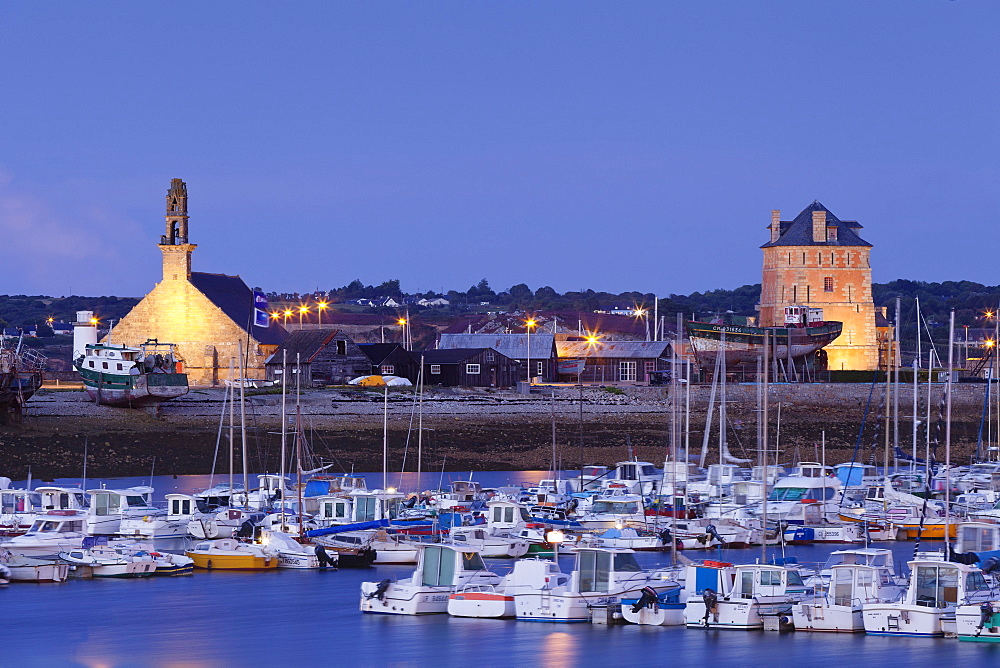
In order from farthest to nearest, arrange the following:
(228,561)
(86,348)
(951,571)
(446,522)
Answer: (86,348) → (446,522) → (228,561) → (951,571)

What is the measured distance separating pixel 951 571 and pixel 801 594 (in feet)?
8.99

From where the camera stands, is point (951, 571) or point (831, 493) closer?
point (951, 571)

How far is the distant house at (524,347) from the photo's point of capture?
309ft

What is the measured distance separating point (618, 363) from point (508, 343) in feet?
19.2

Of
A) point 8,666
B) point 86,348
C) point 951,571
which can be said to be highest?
point 86,348

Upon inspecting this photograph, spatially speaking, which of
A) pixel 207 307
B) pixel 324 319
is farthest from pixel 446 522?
pixel 324 319

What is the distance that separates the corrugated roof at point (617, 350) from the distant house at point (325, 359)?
12.3 m

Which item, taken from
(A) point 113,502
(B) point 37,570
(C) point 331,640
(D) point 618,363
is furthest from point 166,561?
(D) point 618,363

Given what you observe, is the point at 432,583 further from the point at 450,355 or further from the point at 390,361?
the point at 450,355

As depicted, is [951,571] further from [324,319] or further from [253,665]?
[324,319]

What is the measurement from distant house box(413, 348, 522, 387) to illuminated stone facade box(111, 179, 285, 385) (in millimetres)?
8525

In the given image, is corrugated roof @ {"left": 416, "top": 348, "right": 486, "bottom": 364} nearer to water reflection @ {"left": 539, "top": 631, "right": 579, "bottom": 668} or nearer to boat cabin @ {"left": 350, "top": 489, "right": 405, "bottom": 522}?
boat cabin @ {"left": 350, "top": 489, "right": 405, "bottom": 522}

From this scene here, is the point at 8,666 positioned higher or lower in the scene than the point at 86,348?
lower

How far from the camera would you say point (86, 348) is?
78.9 m
